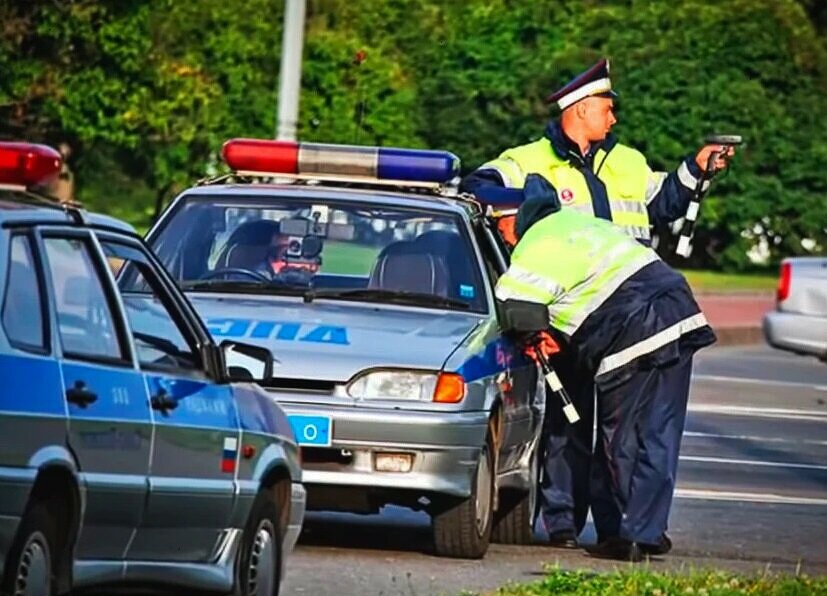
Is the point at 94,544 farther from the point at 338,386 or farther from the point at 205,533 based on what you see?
the point at 338,386

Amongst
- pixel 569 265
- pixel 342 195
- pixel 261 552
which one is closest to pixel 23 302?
pixel 261 552

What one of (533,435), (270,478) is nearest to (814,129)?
(533,435)

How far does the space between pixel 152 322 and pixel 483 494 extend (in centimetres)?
323

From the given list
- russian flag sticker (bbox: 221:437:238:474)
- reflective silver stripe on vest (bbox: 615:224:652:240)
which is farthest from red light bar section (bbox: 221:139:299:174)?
russian flag sticker (bbox: 221:437:238:474)

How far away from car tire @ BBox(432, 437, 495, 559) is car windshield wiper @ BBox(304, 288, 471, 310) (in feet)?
2.76

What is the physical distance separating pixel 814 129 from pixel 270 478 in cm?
4619

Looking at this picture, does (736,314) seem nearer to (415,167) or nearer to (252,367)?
(415,167)

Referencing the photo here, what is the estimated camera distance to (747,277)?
177ft

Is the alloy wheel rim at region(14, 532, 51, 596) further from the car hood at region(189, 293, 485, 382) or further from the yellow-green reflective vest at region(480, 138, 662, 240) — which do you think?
the yellow-green reflective vest at region(480, 138, 662, 240)

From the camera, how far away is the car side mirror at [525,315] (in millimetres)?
11219

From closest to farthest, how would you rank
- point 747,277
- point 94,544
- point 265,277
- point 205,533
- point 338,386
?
1. point 94,544
2. point 205,533
3. point 338,386
4. point 265,277
5. point 747,277

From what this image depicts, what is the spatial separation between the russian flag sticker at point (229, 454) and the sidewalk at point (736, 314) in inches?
979

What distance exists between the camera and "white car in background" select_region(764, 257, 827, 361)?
24625 millimetres

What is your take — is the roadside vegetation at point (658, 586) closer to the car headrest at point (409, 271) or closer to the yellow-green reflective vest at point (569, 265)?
the yellow-green reflective vest at point (569, 265)
